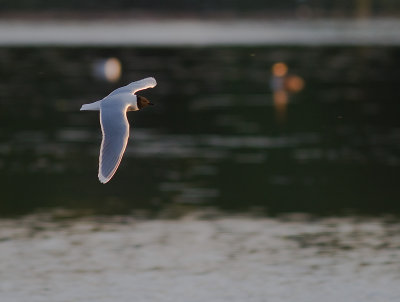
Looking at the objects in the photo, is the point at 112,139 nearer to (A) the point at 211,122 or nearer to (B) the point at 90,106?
(B) the point at 90,106

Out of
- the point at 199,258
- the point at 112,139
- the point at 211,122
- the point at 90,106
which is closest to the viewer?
the point at 112,139

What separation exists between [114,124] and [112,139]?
1.10 feet

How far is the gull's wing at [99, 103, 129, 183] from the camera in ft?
29.5

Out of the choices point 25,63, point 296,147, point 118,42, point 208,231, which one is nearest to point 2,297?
point 208,231

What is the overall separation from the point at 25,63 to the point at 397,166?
28916 mm

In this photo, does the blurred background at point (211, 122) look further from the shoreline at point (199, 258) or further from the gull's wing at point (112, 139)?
the gull's wing at point (112, 139)

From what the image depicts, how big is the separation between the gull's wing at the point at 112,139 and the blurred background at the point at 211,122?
8894 mm

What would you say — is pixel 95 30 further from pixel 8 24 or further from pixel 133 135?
pixel 133 135

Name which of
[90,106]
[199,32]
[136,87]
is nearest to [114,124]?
[90,106]

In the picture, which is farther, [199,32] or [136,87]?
[199,32]

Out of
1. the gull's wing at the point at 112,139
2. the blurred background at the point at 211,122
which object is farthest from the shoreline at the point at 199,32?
the gull's wing at the point at 112,139

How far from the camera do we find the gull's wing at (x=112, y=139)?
29.5 ft

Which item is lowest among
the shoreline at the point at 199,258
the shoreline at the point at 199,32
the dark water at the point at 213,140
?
the shoreline at the point at 199,258

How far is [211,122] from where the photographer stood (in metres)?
30.1
